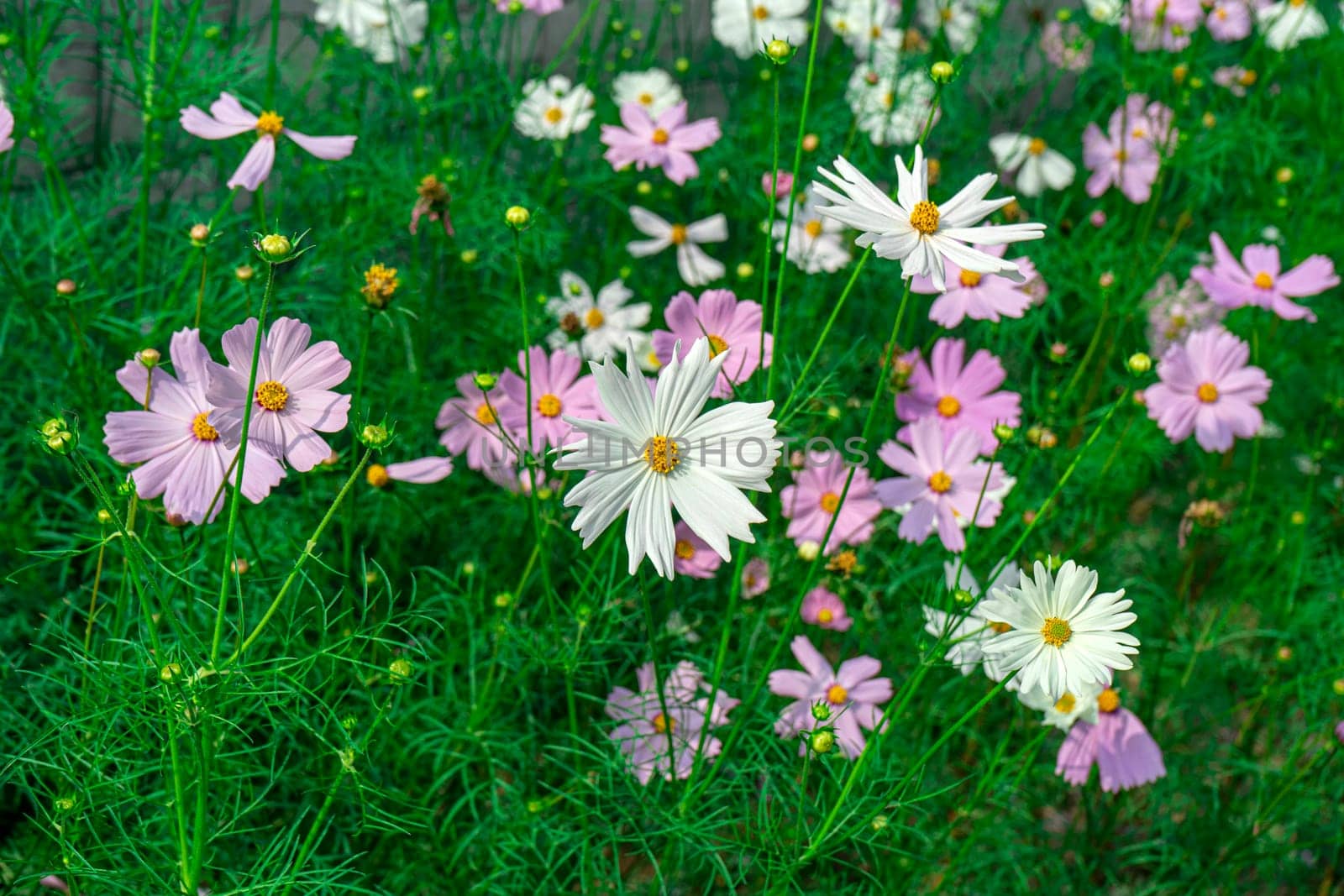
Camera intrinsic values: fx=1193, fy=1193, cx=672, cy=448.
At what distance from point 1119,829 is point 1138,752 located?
286 mm

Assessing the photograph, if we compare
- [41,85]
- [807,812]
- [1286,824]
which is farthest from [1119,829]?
[41,85]

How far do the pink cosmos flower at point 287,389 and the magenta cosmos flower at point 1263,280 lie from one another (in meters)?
1.28

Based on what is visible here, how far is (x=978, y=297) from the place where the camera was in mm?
1698

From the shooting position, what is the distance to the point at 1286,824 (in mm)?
1739

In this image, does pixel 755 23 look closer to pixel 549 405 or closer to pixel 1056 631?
pixel 549 405

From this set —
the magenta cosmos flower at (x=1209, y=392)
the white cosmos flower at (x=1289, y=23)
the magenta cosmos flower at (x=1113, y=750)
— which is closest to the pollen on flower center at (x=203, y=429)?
the magenta cosmos flower at (x=1113, y=750)

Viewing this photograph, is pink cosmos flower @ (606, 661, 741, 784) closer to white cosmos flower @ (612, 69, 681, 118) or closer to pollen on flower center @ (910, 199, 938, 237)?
pollen on flower center @ (910, 199, 938, 237)

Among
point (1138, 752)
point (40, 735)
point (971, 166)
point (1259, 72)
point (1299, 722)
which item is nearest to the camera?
point (40, 735)

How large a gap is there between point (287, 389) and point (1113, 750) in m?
1.10

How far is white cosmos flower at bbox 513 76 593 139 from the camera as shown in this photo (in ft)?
6.57

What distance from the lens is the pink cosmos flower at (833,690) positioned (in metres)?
1.46

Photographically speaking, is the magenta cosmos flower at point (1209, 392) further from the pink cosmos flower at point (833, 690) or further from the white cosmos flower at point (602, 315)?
the white cosmos flower at point (602, 315)

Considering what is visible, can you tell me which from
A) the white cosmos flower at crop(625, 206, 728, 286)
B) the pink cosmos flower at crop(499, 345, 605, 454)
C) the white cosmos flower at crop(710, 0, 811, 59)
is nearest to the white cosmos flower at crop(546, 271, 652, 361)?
the white cosmos flower at crop(625, 206, 728, 286)

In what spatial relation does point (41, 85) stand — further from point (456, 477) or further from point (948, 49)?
point (948, 49)
